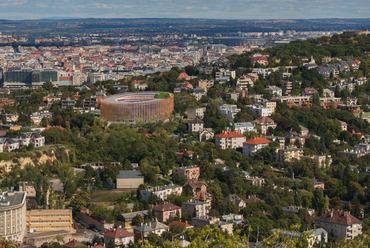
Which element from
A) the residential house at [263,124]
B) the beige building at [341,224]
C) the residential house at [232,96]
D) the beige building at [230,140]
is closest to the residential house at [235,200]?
the beige building at [341,224]

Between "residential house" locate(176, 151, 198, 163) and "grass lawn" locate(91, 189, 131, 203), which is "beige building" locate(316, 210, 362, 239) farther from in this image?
"residential house" locate(176, 151, 198, 163)

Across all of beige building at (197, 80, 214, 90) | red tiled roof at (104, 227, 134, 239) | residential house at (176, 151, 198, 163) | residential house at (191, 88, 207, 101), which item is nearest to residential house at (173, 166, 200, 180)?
residential house at (176, 151, 198, 163)

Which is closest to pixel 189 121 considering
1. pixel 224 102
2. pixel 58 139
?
pixel 224 102

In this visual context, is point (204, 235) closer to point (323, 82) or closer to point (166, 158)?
point (166, 158)

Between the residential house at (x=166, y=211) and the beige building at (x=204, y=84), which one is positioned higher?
the beige building at (x=204, y=84)

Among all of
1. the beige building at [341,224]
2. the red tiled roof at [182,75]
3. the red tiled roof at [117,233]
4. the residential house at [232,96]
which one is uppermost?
the residential house at [232,96]

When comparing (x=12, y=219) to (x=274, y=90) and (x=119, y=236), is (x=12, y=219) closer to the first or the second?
(x=119, y=236)

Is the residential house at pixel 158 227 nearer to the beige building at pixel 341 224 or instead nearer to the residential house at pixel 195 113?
the beige building at pixel 341 224
